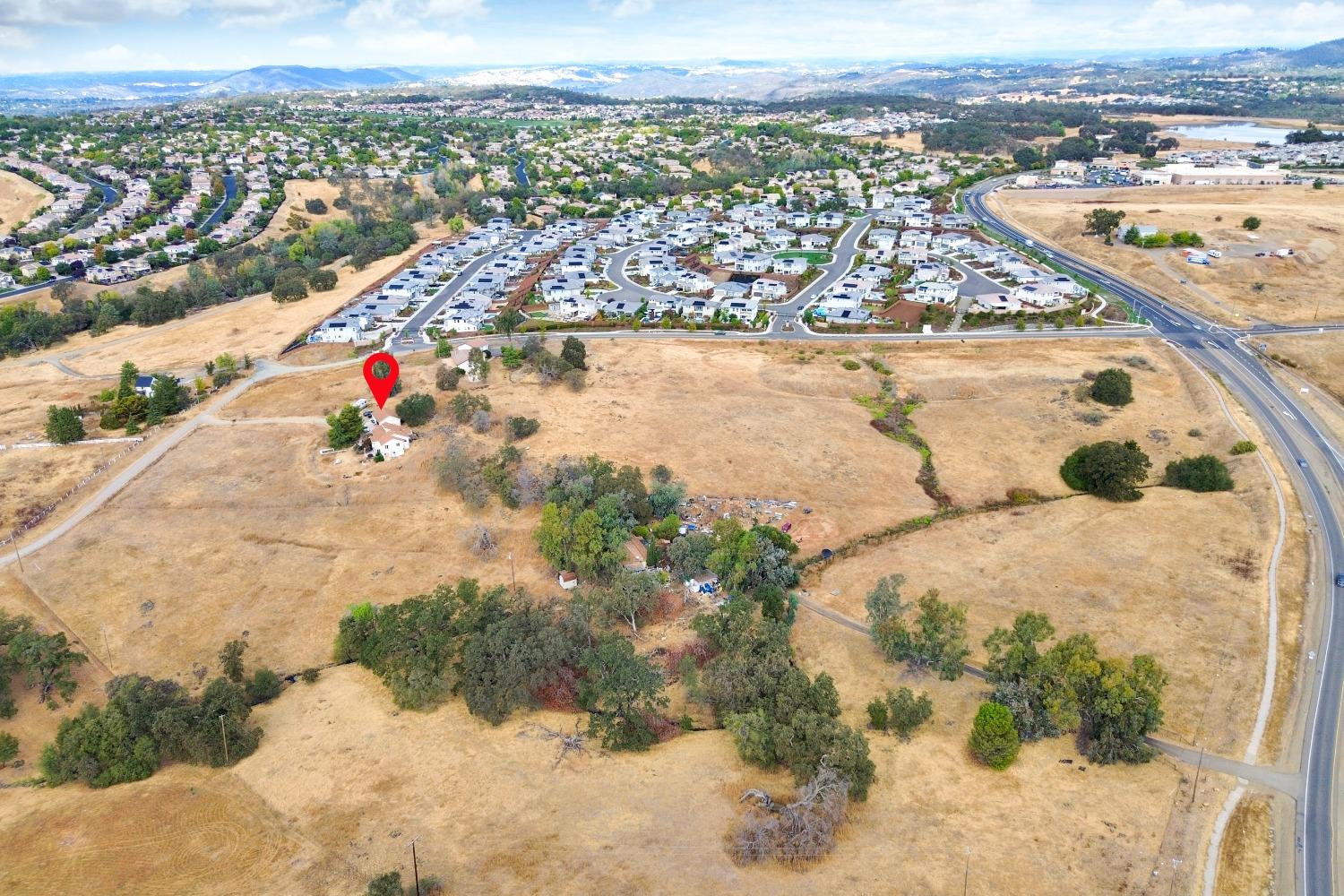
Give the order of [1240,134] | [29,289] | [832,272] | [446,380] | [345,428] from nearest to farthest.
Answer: [345,428], [446,380], [29,289], [832,272], [1240,134]

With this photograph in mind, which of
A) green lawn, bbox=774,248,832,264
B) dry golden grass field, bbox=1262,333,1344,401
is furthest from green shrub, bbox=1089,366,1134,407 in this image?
green lawn, bbox=774,248,832,264

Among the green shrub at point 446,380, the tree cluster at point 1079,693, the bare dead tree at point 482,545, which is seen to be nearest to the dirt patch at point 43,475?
the green shrub at point 446,380

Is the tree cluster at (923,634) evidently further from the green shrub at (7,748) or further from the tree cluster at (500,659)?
the green shrub at (7,748)

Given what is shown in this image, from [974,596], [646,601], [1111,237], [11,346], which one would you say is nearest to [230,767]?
[646,601]

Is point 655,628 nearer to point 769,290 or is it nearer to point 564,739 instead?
point 564,739

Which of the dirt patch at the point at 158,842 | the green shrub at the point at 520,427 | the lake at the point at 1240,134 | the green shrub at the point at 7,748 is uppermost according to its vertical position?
the lake at the point at 1240,134

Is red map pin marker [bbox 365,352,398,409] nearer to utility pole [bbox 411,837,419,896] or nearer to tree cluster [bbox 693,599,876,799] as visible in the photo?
tree cluster [bbox 693,599,876,799]

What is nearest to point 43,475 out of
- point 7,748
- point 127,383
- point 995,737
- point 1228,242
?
point 127,383
